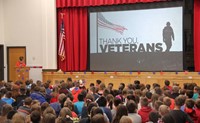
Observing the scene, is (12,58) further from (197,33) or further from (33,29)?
(197,33)

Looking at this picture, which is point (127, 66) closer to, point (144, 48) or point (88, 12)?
point (144, 48)

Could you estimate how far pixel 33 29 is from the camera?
1591 centimetres

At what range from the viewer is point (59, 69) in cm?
1539

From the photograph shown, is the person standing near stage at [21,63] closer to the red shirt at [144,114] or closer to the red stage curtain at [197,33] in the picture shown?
the red stage curtain at [197,33]

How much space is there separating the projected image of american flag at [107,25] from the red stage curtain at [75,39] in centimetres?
67

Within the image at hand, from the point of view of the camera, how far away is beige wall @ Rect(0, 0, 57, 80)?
15414mm

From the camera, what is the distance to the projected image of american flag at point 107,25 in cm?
1439

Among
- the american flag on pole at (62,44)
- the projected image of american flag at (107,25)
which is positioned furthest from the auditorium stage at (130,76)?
the projected image of american flag at (107,25)

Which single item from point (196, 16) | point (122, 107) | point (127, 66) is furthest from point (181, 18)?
point (122, 107)

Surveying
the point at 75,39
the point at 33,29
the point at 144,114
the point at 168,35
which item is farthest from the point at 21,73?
the point at 144,114

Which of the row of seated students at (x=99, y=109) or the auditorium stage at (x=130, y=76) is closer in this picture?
the row of seated students at (x=99, y=109)

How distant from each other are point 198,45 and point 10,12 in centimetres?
885

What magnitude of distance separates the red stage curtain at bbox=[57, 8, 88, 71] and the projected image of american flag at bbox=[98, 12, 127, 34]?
67 cm

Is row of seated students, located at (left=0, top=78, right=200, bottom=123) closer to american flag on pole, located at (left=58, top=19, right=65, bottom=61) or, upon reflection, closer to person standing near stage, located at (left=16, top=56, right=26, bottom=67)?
person standing near stage, located at (left=16, top=56, right=26, bottom=67)
